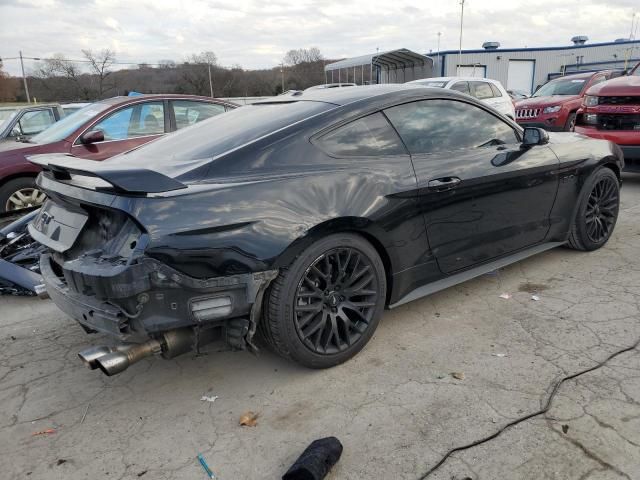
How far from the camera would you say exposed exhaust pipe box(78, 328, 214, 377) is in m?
2.38

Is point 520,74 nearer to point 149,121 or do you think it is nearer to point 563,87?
point 563,87

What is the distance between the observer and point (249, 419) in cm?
256

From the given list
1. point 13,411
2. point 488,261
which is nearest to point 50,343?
point 13,411

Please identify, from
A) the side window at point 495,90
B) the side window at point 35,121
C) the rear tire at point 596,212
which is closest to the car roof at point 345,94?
the rear tire at point 596,212

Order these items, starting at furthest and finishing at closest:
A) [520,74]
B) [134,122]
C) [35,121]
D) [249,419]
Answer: [520,74], [35,121], [134,122], [249,419]

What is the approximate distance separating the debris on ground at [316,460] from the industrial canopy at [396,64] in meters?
27.4

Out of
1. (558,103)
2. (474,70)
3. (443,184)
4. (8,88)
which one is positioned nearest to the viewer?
(443,184)

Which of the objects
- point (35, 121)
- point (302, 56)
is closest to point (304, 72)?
point (302, 56)

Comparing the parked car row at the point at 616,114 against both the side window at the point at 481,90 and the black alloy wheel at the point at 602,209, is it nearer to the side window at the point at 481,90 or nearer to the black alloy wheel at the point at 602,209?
the black alloy wheel at the point at 602,209

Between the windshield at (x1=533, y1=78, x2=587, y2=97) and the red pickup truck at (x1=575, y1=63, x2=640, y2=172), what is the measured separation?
4.43 meters

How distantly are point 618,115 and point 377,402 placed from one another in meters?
6.62

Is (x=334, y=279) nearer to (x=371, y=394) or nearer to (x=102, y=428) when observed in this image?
(x=371, y=394)

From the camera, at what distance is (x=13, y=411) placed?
275 cm

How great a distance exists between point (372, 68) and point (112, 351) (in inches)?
1213
